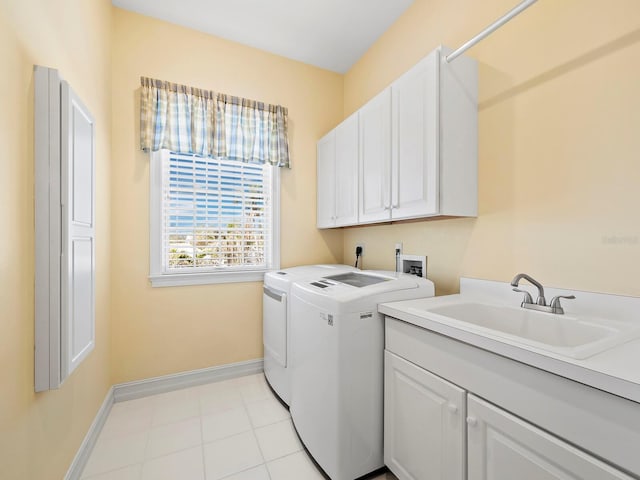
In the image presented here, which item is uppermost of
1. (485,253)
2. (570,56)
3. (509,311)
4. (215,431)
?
(570,56)

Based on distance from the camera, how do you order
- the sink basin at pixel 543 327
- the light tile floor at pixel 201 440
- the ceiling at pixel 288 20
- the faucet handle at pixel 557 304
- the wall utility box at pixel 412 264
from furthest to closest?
the ceiling at pixel 288 20 → the wall utility box at pixel 412 264 → the light tile floor at pixel 201 440 → the faucet handle at pixel 557 304 → the sink basin at pixel 543 327

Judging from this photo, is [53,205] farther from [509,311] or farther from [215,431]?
[509,311]

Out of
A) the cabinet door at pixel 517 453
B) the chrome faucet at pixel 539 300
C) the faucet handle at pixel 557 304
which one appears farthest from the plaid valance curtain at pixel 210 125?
the cabinet door at pixel 517 453

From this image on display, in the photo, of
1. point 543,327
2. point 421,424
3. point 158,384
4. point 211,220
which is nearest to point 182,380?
point 158,384

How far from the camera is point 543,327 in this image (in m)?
1.23

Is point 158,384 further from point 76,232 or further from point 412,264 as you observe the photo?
point 412,264

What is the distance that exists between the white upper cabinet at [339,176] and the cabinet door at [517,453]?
4.84ft

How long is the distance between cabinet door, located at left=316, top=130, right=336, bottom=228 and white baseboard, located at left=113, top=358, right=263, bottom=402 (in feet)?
4.68

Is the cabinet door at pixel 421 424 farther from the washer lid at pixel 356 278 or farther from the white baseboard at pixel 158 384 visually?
the white baseboard at pixel 158 384

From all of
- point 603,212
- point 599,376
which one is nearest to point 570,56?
point 603,212

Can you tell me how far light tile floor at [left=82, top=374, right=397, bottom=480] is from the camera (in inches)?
59.0

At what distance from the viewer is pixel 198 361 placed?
2387mm

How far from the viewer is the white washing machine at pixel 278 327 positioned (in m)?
2.00

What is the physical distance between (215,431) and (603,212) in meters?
2.33
